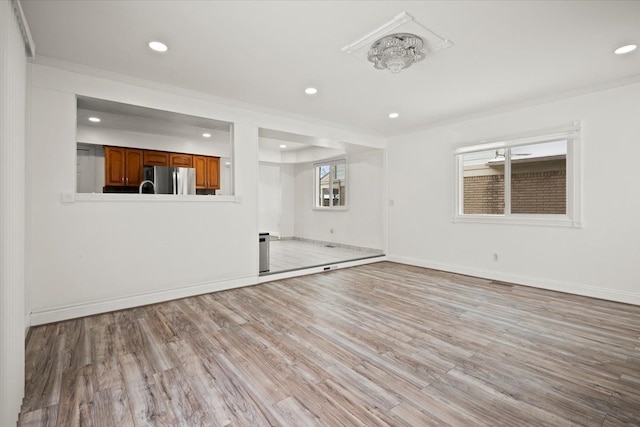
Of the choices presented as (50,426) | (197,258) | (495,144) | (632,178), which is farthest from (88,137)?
(632,178)

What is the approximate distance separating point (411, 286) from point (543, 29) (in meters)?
3.21

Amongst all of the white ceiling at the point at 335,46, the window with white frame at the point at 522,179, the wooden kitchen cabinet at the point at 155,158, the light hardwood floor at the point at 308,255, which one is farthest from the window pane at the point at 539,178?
the wooden kitchen cabinet at the point at 155,158

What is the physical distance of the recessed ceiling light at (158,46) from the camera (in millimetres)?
2662

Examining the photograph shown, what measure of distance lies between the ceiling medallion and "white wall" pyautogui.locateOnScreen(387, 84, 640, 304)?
259 cm

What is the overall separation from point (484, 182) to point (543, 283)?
1.74m

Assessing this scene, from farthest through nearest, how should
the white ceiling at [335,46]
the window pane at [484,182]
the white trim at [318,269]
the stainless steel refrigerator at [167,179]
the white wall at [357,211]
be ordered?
the white wall at [357,211] < the stainless steel refrigerator at [167,179] < the window pane at [484,182] < the white trim at [318,269] < the white ceiling at [335,46]

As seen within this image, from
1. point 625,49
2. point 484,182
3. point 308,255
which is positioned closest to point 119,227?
point 308,255

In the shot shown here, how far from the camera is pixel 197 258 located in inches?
153

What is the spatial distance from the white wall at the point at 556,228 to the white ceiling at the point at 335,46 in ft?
1.13

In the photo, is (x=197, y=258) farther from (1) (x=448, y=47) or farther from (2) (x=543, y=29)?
(2) (x=543, y=29)

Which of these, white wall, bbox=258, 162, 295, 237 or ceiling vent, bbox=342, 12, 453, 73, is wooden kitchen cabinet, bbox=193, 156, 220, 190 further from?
ceiling vent, bbox=342, 12, 453, 73

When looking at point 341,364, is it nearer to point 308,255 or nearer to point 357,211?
point 308,255

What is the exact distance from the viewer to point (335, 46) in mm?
2719

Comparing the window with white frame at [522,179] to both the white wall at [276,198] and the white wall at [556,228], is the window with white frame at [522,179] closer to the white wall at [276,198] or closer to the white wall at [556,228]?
the white wall at [556,228]
